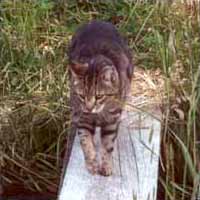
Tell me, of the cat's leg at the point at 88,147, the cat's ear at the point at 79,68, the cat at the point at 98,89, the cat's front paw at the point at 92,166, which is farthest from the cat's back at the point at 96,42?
the cat's front paw at the point at 92,166

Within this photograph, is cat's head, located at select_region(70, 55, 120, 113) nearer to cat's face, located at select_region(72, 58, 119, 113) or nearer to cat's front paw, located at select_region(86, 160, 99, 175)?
cat's face, located at select_region(72, 58, 119, 113)

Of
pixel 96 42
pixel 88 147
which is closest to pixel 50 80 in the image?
pixel 96 42

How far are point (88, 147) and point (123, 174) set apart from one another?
18 centimetres

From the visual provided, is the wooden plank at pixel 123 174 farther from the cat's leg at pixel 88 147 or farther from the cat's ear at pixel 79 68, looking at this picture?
the cat's ear at pixel 79 68

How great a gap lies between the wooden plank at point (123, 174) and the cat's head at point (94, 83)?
0.21 meters

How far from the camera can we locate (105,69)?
312cm

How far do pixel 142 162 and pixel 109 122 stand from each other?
21 centimetres

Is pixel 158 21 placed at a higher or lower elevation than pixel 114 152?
higher

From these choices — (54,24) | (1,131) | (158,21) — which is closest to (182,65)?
(158,21)

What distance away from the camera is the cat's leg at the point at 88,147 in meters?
3.23

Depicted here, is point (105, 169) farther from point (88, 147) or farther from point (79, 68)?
point (79, 68)

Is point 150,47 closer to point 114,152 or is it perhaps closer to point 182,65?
point 182,65

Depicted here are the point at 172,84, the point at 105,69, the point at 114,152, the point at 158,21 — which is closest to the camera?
the point at 105,69

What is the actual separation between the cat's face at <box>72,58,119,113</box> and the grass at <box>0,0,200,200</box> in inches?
9.1
